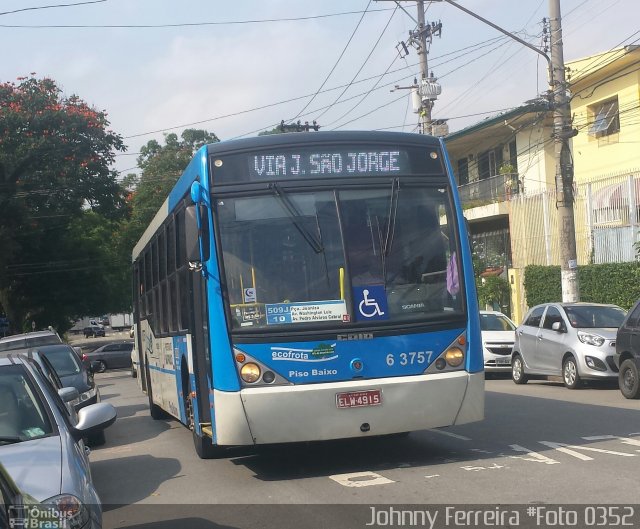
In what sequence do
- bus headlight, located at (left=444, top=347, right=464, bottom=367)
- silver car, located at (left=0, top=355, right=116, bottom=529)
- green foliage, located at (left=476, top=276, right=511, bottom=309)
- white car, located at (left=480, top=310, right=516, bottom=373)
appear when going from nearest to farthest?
silver car, located at (left=0, top=355, right=116, bottom=529)
bus headlight, located at (left=444, top=347, right=464, bottom=367)
white car, located at (left=480, top=310, right=516, bottom=373)
green foliage, located at (left=476, top=276, right=511, bottom=309)

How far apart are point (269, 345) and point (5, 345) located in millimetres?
12601

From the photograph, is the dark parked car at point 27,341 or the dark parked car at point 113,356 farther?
the dark parked car at point 113,356

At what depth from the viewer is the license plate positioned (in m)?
8.52

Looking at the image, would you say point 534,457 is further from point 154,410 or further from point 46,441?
point 154,410

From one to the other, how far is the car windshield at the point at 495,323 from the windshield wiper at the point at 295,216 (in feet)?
47.4

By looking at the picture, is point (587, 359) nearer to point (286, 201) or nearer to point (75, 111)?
point (286, 201)

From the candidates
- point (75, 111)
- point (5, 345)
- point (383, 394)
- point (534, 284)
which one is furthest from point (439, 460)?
point (75, 111)

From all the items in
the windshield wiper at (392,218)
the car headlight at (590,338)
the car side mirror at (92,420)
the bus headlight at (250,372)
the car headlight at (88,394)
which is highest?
the windshield wiper at (392,218)

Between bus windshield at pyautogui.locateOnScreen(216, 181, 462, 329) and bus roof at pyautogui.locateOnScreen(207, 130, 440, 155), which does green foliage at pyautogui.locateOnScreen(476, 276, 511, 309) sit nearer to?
bus roof at pyautogui.locateOnScreen(207, 130, 440, 155)

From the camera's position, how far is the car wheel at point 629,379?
14531 millimetres

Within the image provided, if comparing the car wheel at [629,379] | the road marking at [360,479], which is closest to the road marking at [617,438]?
the road marking at [360,479]

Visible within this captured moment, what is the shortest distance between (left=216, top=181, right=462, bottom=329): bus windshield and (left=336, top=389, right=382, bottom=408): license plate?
2.21ft

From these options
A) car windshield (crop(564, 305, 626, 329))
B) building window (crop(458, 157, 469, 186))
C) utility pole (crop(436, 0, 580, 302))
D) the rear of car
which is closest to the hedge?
utility pole (crop(436, 0, 580, 302))

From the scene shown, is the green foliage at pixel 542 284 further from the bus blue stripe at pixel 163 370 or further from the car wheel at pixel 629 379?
the bus blue stripe at pixel 163 370
